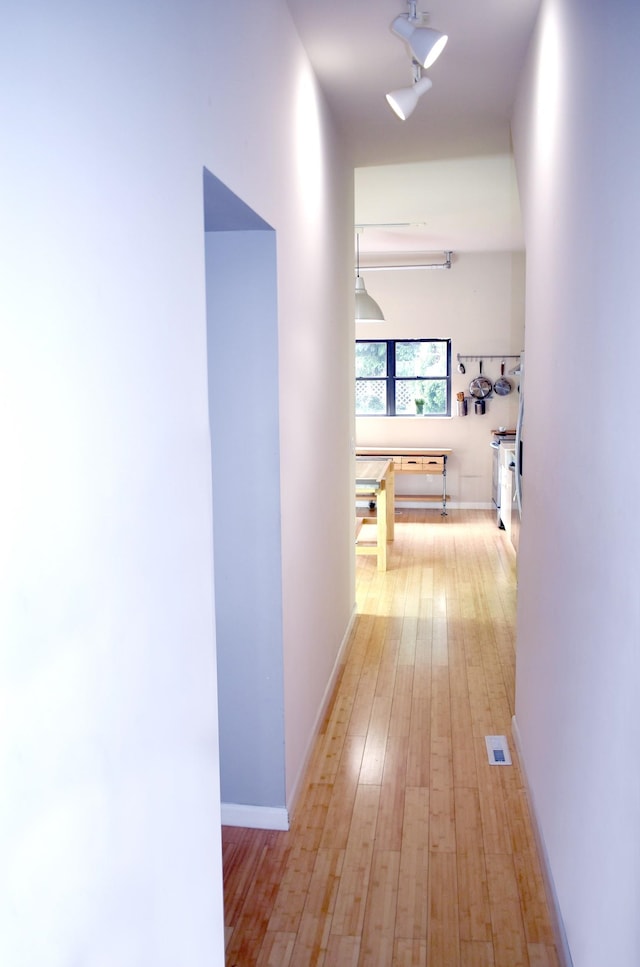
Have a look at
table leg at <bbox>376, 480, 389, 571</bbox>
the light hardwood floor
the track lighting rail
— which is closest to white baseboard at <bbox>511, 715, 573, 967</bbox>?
the light hardwood floor

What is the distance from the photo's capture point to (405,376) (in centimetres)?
905

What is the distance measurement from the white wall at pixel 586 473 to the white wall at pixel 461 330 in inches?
231

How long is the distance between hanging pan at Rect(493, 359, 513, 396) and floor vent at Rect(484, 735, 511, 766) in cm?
589

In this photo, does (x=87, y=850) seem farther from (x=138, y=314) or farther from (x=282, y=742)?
(x=282, y=742)

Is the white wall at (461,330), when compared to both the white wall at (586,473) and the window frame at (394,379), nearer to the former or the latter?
the window frame at (394,379)

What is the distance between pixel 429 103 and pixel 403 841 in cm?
304

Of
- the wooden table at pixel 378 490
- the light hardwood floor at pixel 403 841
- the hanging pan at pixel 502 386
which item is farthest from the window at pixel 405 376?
the light hardwood floor at pixel 403 841

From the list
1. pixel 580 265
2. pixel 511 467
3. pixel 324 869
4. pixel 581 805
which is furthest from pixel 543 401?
pixel 511 467

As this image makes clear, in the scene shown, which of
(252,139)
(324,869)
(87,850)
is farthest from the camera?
(324,869)

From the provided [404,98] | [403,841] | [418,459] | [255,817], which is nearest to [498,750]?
[403,841]

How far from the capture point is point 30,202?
973mm

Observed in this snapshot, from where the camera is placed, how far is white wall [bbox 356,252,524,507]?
8.59 metres

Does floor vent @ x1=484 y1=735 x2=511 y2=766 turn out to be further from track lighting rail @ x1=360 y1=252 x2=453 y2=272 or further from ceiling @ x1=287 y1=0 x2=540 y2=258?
track lighting rail @ x1=360 y1=252 x2=453 y2=272

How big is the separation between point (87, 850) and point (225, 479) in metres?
1.54
